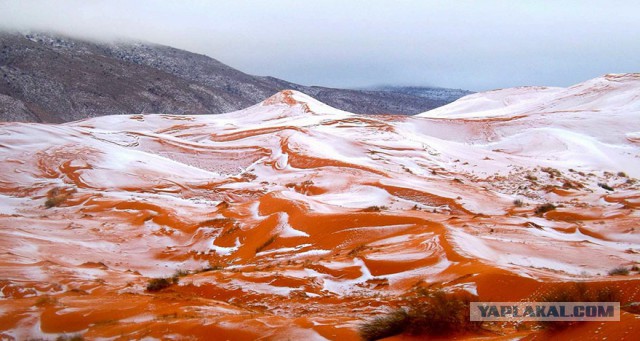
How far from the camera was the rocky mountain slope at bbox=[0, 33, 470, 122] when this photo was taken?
79750 millimetres

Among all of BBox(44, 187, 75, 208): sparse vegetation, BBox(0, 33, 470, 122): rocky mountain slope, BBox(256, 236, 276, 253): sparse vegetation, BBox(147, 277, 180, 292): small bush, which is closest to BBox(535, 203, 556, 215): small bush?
BBox(256, 236, 276, 253): sparse vegetation

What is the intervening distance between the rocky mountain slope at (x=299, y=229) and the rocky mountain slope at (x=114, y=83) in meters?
61.5

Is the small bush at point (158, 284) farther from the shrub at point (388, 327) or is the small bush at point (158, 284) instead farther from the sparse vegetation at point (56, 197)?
the sparse vegetation at point (56, 197)

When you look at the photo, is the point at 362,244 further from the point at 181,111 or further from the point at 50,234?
the point at 181,111

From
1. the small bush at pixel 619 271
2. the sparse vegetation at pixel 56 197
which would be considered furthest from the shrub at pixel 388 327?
the sparse vegetation at pixel 56 197

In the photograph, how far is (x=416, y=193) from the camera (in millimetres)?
15234

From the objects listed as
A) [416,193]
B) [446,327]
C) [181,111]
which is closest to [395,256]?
[446,327]

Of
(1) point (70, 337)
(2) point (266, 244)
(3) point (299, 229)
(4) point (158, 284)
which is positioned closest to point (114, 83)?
(3) point (299, 229)

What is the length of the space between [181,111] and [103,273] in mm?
88690

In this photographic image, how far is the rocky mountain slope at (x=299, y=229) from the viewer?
6.10 m

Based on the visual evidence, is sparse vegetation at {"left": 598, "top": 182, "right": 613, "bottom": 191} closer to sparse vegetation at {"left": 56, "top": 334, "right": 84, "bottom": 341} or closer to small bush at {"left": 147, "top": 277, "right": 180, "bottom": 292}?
small bush at {"left": 147, "top": 277, "right": 180, "bottom": 292}

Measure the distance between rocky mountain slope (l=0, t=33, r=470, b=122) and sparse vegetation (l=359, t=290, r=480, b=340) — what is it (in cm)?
A: 7819

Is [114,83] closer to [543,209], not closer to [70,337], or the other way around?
[543,209]

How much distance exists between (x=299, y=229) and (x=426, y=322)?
6691 mm
